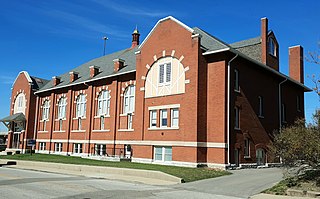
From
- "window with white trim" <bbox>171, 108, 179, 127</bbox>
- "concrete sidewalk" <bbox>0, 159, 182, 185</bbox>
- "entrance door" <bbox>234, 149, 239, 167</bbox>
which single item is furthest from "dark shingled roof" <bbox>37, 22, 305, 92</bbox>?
"concrete sidewalk" <bbox>0, 159, 182, 185</bbox>

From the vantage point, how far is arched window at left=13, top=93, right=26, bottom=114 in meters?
49.9

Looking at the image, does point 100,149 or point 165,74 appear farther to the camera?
point 100,149

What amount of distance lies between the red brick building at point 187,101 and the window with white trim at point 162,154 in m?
0.08

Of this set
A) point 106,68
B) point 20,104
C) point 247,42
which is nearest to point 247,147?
point 247,42

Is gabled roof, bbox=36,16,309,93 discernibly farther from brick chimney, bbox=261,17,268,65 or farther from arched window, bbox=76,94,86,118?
arched window, bbox=76,94,86,118

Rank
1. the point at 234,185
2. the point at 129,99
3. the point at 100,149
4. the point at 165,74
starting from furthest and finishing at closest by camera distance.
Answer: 1. the point at 100,149
2. the point at 129,99
3. the point at 165,74
4. the point at 234,185

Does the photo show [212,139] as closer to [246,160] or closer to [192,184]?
[246,160]

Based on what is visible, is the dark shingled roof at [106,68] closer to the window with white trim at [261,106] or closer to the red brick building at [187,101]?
the red brick building at [187,101]

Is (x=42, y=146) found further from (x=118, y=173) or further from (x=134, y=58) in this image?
(x=118, y=173)

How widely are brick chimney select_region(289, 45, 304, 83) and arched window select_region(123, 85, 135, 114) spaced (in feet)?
59.6

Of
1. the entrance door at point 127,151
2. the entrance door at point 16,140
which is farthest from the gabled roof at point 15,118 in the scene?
the entrance door at point 127,151

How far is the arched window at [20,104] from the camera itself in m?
49.9

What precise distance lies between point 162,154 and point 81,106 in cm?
1630

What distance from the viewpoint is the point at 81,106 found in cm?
3997
